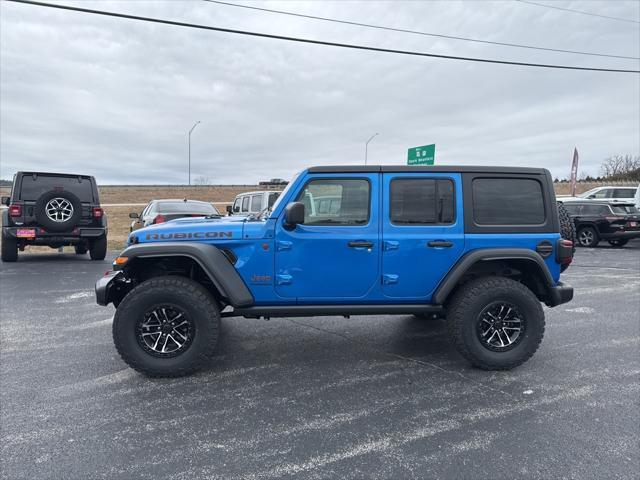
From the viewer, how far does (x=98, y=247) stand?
10.2 m

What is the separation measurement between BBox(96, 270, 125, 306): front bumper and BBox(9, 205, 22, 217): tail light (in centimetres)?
685

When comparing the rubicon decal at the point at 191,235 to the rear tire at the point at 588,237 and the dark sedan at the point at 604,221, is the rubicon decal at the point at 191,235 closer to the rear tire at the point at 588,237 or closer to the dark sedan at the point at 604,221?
the dark sedan at the point at 604,221

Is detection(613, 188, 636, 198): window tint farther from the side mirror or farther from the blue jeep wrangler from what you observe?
the side mirror

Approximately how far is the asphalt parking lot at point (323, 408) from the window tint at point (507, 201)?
137cm

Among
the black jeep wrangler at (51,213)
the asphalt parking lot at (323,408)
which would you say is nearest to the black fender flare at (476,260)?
the asphalt parking lot at (323,408)

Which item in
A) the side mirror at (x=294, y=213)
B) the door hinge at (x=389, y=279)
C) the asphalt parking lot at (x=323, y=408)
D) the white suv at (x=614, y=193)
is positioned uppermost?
the white suv at (x=614, y=193)

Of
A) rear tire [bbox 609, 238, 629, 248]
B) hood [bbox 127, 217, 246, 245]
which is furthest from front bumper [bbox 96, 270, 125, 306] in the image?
rear tire [bbox 609, 238, 629, 248]

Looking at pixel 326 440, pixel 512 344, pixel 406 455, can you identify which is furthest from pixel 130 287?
pixel 512 344

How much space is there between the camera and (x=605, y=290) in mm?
7387

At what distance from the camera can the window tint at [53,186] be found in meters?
9.34

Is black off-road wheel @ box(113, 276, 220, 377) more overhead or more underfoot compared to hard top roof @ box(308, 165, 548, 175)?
more underfoot

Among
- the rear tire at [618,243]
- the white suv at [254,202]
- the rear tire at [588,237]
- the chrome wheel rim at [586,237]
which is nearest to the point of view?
the white suv at [254,202]

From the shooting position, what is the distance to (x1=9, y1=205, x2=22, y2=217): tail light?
906 cm

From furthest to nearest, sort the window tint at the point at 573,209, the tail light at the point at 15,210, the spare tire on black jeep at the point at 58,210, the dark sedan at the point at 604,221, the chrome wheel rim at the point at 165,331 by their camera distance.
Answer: the window tint at the point at 573,209
the dark sedan at the point at 604,221
the tail light at the point at 15,210
the spare tire on black jeep at the point at 58,210
the chrome wheel rim at the point at 165,331
